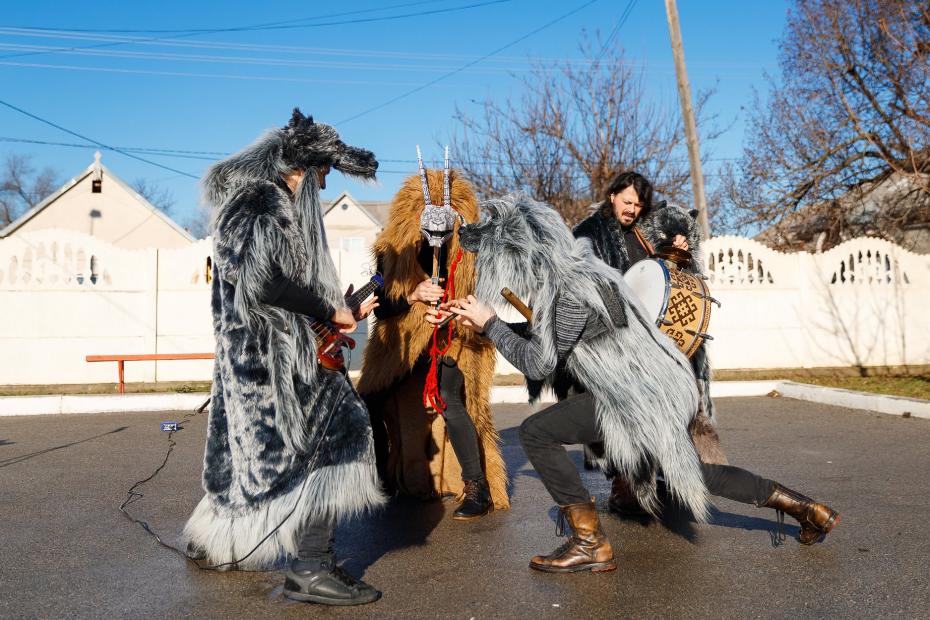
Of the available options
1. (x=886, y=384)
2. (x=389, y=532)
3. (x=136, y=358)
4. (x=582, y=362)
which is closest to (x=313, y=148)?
(x=582, y=362)

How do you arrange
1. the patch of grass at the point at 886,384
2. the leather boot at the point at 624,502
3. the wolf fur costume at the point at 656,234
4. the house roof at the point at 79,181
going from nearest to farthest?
the wolf fur costume at the point at 656,234
the leather boot at the point at 624,502
the patch of grass at the point at 886,384
the house roof at the point at 79,181

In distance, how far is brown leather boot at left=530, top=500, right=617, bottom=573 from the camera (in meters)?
3.87

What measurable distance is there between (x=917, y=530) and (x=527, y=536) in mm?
2059

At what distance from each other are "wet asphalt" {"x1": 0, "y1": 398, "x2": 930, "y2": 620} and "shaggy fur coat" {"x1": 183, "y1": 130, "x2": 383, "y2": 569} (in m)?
0.43

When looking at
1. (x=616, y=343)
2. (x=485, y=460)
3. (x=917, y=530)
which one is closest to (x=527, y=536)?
(x=485, y=460)

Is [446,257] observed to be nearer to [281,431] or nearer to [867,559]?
[281,431]

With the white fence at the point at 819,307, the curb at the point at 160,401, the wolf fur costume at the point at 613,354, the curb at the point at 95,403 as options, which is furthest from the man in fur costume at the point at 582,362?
the white fence at the point at 819,307

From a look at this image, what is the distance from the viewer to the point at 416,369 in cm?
517

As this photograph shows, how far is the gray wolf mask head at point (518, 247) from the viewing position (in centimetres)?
375

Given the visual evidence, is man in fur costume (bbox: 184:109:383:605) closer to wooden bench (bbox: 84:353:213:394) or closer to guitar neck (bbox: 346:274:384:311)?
guitar neck (bbox: 346:274:384:311)

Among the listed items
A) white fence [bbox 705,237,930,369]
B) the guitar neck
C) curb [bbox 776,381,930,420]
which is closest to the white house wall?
white fence [bbox 705,237,930,369]

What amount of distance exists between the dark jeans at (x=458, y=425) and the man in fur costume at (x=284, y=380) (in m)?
1.42

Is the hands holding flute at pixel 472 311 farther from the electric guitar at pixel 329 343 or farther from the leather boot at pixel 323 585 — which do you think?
the leather boot at pixel 323 585

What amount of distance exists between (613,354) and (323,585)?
155 cm
